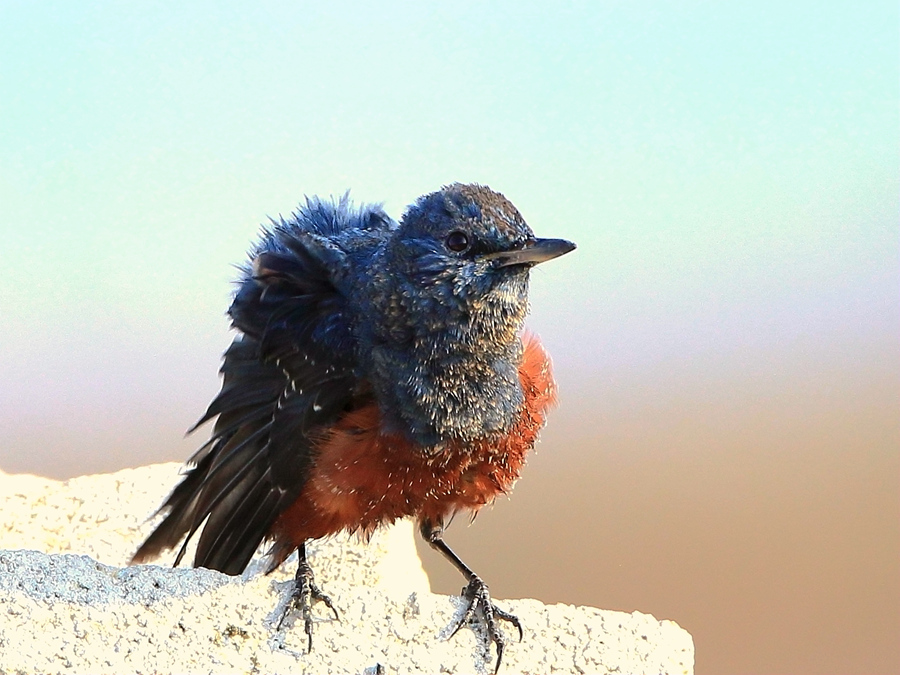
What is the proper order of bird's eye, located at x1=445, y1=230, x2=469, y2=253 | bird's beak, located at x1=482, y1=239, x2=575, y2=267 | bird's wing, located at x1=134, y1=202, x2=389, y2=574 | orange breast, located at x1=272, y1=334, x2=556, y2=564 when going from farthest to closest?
bird's wing, located at x1=134, y1=202, x2=389, y2=574 < orange breast, located at x1=272, y1=334, x2=556, y2=564 < bird's eye, located at x1=445, y1=230, x2=469, y2=253 < bird's beak, located at x1=482, y1=239, x2=575, y2=267

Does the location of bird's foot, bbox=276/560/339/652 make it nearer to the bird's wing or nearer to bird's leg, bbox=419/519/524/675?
the bird's wing

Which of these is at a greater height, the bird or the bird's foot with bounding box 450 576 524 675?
the bird

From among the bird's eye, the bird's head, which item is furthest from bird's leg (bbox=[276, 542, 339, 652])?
the bird's eye

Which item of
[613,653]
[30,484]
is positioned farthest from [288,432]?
[30,484]

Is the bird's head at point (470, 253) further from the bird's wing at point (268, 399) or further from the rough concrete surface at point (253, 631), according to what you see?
the rough concrete surface at point (253, 631)

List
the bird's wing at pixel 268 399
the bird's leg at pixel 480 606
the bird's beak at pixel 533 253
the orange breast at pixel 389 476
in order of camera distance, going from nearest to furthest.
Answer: the bird's beak at pixel 533 253 → the orange breast at pixel 389 476 → the bird's wing at pixel 268 399 → the bird's leg at pixel 480 606

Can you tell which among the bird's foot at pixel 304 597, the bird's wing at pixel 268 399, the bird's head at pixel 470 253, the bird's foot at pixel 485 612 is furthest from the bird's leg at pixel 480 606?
the bird's head at pixel 470 253

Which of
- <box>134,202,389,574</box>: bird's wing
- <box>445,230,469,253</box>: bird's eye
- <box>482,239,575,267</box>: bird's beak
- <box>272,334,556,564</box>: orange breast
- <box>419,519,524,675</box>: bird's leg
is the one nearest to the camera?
<box>482,239,575,267</box>: bird's beak

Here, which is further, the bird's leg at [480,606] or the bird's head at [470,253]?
the bird's leg at [480,606]

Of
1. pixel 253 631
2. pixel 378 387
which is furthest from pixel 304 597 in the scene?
pixel 378 387
